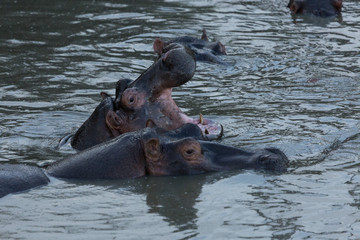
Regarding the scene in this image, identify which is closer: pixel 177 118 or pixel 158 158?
pixel 158 158

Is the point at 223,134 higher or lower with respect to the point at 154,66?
lower

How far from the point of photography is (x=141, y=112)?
23.5ft

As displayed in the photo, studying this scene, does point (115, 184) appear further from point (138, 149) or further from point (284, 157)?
point (284, 157)

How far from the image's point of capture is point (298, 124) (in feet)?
24.5

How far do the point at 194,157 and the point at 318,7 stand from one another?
8.11 meters

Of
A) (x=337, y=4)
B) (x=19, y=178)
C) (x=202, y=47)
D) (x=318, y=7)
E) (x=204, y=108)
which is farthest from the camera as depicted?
(x=318, y=7)

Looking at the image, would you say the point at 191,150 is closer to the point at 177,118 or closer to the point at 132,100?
the point at 177,118

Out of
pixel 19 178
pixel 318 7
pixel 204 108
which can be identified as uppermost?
pixel 318 7

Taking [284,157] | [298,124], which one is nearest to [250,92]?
[298,124]

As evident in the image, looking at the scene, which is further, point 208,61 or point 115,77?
point 208,61

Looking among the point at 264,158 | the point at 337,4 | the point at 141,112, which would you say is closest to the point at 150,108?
the point at 141,112

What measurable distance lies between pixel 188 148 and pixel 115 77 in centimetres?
410

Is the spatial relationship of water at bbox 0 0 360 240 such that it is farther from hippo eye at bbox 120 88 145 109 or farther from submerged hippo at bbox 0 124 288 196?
hippo eye at bbox 120 88 145 109

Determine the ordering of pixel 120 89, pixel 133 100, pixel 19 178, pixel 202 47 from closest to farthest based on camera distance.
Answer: pixel 19 178 → pixel 133 100 → pixel 120 89 → pixel 202 47
